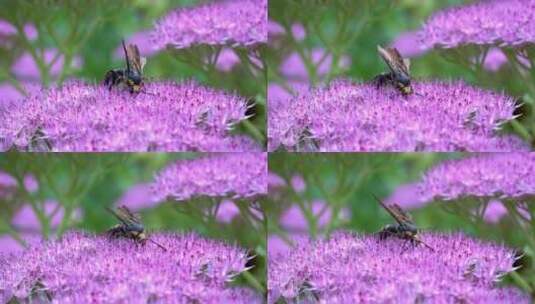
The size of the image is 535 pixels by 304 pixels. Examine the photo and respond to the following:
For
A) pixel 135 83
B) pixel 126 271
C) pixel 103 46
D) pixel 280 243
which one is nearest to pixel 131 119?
pixel 135 83

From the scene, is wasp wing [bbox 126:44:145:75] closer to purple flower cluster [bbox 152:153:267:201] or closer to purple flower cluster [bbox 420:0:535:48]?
purple flower cluster [bbox 152:153:267:201]

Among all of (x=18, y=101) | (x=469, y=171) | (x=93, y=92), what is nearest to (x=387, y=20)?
(x=469, y=171)

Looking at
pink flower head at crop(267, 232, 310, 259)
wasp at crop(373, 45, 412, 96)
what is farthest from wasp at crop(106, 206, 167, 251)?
wasp at crop(373, 45, 412, 96)

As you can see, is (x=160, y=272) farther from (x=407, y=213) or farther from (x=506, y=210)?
(x=506, y=210)

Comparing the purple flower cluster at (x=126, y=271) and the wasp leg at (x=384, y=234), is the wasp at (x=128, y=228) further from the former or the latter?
the wasp leg at (x=384, y=234)

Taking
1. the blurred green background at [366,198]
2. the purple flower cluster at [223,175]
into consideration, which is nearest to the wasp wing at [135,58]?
the purple flower cluster at [223,175]

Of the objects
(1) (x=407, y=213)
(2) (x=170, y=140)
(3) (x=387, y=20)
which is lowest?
(1) (x=407, y=213)
